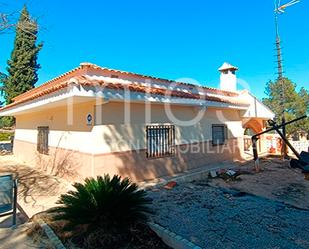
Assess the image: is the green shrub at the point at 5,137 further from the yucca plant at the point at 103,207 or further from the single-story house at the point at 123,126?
the yucca plant at the point at 103,207

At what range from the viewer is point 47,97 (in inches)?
332

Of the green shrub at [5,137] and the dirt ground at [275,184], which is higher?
the green shrub at [5,137]

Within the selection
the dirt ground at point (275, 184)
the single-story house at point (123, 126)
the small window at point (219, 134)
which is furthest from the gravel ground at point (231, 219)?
the small window at point (219, 134)

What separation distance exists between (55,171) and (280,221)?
9092mm

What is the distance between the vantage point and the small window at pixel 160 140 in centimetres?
972

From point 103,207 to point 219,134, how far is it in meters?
10.1

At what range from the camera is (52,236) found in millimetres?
4469

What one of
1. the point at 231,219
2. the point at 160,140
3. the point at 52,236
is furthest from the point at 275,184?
the point at 52,236

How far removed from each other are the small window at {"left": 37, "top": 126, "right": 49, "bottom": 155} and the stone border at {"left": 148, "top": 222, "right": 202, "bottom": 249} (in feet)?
28.8

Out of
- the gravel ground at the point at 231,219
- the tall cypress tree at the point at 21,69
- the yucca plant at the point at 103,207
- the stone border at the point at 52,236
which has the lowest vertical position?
the gravel ground at the point at 231,219

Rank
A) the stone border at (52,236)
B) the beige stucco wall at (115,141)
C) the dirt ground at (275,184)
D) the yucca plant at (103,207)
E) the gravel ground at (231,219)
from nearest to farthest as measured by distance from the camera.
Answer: the stone border at (52,236) → the gravel ground at (231,219) → the yucca plant at (103,207) → the dirt ground at (275,184) → the beige stucco wall at (115,141)

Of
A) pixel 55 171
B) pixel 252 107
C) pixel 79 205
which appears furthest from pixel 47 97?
pixel 252 107

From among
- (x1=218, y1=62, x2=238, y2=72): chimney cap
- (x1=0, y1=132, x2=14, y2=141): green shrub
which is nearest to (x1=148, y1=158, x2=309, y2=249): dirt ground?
(x1=218, y1=62, x2=238, y2=72): chimney cap

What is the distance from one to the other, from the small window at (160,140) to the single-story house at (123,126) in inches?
1.6
